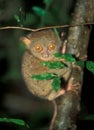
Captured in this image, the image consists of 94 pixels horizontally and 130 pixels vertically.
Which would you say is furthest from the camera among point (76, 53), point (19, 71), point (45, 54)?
point (19, 71)

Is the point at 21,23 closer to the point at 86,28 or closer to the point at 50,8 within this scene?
the point at 86,28

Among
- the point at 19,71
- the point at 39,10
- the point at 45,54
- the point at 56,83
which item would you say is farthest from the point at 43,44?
the point at 19,71

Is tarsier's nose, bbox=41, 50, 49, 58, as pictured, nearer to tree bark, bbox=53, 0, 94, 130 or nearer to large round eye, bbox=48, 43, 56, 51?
large round eye, bbox=48, 43, 56, 51

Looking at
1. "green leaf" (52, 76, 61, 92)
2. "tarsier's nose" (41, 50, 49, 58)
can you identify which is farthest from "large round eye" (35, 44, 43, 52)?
"green leaf" (52, 76, 61, 92)

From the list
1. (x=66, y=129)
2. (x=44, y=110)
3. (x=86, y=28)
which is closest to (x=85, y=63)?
(x=86, y=28)

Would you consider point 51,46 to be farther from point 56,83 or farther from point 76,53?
point 56,83
